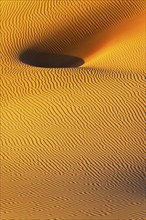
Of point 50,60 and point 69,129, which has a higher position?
point 50,60

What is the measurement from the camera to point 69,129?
760 cm

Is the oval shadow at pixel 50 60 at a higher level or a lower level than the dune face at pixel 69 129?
higher

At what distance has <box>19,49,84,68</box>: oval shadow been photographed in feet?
36.7

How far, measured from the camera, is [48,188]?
6.48 metres

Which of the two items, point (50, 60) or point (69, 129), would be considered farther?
point (50, 60)

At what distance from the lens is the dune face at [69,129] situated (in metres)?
6.21

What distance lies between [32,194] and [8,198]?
0.34 meters

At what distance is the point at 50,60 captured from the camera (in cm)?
1169

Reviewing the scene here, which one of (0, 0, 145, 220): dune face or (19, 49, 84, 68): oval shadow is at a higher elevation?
(19, 49, 84, 68): oval shadow

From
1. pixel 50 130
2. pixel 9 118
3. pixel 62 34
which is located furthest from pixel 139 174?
pixel 62 34

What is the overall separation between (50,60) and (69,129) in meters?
4.42

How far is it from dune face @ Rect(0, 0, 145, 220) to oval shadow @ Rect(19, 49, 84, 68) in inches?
1.1

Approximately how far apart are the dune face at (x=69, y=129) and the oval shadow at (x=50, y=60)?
0.09 feet

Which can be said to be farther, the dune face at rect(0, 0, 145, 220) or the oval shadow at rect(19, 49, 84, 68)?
the oval shadow at rect(19, 49, 84, 68)
